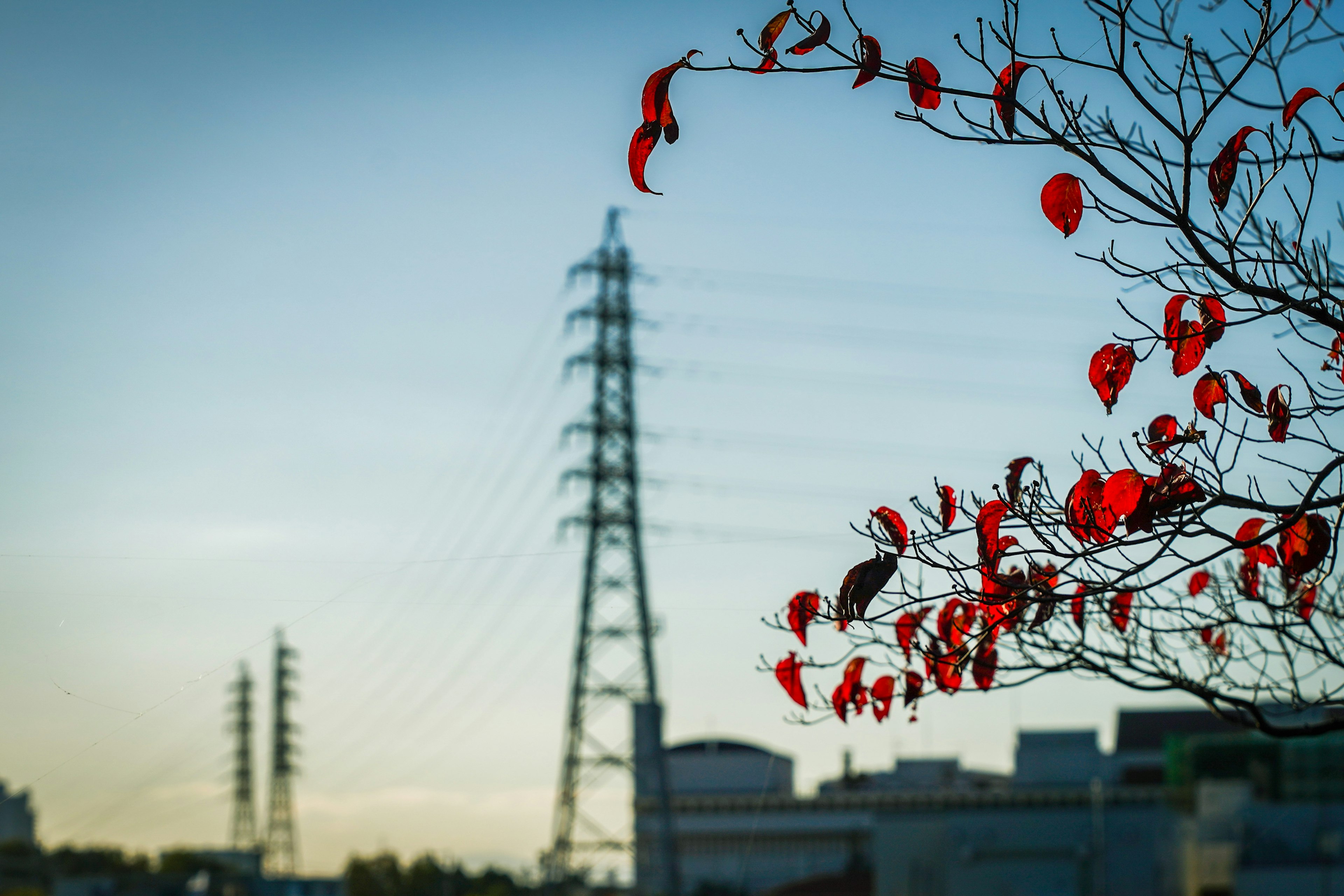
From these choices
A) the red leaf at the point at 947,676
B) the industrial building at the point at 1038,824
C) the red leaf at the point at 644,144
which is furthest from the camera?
the industrial building at the point at 1038,824

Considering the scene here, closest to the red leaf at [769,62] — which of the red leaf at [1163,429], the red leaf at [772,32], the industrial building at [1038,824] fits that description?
the red leaf at [772,32]

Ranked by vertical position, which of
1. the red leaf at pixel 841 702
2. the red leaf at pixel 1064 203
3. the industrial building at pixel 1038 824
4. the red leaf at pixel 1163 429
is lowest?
the industrial building at pixel 1038 824

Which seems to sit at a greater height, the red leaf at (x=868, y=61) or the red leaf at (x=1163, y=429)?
the red leaf at (x=868, y=61)

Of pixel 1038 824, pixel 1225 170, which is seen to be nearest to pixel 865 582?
pixel 1225 170

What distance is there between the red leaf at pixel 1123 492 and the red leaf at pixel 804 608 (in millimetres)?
1104

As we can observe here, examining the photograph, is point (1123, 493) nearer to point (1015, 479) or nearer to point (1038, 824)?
point (1015, 479)

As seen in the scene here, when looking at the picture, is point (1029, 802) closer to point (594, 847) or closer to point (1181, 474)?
point (594, 847)

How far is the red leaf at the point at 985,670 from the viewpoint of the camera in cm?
436

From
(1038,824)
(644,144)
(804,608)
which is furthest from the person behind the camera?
(1038,824)

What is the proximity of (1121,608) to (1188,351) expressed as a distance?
4.43ft

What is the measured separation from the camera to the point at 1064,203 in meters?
3.60

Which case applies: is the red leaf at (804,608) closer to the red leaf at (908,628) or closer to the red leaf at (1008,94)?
the red leaf at (908,628)

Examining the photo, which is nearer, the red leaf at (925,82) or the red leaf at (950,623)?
the red leaf at (925,82)

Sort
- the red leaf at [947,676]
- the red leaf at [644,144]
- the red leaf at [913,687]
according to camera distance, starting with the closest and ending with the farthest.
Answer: the red leaf at [644,144], the red leaf at [947,676], the red leaf at [913,687]
